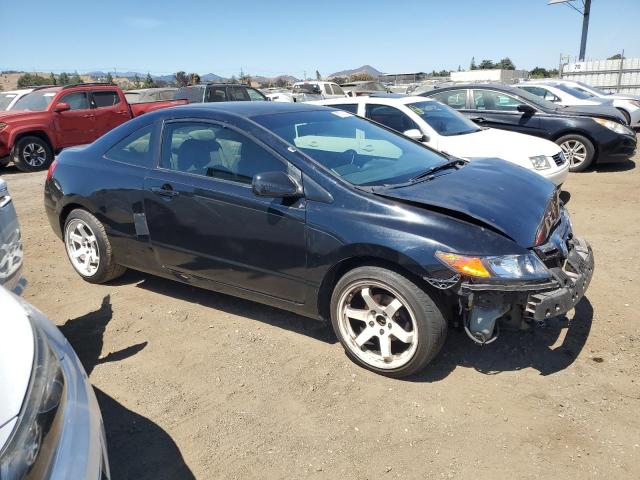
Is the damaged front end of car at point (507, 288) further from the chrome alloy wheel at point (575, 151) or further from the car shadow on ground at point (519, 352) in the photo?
the chrome alloy wheel at point (575, 151)

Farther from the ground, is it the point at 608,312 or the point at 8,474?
the point at 8,474

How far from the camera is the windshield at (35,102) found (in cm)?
1153

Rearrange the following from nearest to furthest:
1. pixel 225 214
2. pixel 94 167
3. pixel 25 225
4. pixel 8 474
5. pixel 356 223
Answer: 1. pixel 8 474
2. pixel 356 223
3. pixel 225 214
4. pixel 94 167
5. pixel 25 225

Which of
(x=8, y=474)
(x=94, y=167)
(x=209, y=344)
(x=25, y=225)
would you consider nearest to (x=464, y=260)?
(x=209, y=344)

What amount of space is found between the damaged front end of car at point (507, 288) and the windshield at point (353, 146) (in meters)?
0.87

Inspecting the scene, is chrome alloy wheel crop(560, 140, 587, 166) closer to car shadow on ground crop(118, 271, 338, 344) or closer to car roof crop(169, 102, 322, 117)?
car roof crop(169, 102, 322, 117)

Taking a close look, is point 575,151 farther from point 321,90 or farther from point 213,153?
point 321,90

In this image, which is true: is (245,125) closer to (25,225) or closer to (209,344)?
(209,344)

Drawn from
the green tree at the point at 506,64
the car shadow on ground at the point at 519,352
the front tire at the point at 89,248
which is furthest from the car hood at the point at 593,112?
the green tree at the point at 506,64

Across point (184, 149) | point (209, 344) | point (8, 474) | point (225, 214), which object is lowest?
point (209, 344)

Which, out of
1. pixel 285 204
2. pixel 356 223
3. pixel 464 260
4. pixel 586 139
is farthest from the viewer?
pixel 586 139

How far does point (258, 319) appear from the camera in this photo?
3.93 metres

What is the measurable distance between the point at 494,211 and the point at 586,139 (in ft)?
23.1

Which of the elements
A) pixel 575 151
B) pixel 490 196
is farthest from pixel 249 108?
pixel 575 151
